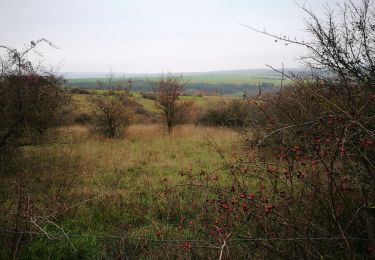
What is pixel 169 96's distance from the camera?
1762 cm

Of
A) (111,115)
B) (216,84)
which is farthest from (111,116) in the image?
(216,84)

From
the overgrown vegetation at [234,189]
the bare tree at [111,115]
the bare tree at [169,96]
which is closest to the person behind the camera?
the overgrown vegetation at [234,189]

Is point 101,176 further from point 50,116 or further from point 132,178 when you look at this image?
point 50,116

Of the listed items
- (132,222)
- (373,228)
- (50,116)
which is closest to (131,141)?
(50,116)

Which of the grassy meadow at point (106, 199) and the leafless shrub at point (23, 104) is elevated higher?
the leafless shrub at point (23, 104)

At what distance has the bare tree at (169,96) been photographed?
17.5 meters

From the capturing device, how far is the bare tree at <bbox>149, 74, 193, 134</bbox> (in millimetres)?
17500

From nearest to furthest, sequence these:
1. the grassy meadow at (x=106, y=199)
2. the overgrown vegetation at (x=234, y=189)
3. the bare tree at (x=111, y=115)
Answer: the overgrown vegetation at (x=234, y=189) → the grassy meadow at (x=106, y=199) → the bare tree at (x=111, y=115)

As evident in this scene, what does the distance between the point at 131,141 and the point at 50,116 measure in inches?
210

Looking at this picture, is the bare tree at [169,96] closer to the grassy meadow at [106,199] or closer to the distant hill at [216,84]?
the distant hill at [216,84]

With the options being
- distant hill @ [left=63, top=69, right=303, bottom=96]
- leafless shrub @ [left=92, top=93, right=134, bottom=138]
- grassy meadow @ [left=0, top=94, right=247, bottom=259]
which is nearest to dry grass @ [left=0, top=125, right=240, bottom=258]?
grassy meadow @ [left=0, top=94, right=247, bottom=259]

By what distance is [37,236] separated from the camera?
14.5 ft

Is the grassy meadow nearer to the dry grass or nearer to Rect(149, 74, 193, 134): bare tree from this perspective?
the dry grass

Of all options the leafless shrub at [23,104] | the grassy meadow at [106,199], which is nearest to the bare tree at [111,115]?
the grassy meadow at [106,199]
